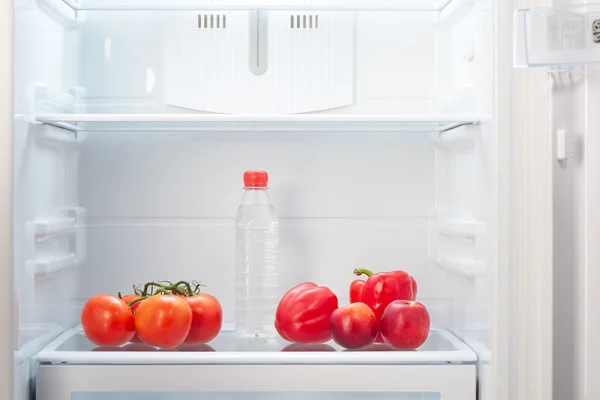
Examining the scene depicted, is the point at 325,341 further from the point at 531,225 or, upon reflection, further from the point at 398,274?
the point at 531,225

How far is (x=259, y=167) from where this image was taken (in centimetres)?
175

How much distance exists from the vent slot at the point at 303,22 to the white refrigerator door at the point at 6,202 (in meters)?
0.71

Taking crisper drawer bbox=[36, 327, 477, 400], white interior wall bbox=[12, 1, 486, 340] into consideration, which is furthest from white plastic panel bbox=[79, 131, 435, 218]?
crisper drawer bbox=[36, 327, 477, 400]

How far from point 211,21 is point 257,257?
1.94 feet

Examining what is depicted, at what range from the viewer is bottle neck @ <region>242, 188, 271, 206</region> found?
169 centimetres

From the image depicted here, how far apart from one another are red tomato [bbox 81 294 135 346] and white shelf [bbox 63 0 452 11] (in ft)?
2.38

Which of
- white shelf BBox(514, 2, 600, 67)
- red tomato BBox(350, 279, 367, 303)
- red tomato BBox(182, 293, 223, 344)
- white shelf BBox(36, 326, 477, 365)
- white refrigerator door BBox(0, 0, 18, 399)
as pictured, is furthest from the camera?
red tomato BBox(350, 279, 367, 303)

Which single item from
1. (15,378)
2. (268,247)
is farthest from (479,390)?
(15,378)

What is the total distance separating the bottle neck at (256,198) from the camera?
5.53 feet

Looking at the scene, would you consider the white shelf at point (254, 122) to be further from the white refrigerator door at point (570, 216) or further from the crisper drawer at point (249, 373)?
the crisper drawer at point (249, 373)

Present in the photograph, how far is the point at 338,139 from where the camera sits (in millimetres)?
1759

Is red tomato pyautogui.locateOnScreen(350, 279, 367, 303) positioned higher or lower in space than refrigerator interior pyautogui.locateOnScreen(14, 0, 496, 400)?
lower

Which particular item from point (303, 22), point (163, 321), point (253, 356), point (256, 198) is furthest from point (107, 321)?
point (303, 22)

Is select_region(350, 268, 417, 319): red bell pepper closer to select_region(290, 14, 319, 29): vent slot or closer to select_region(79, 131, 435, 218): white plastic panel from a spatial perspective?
select_region(79, 131, 435, 218): white plastic panel
